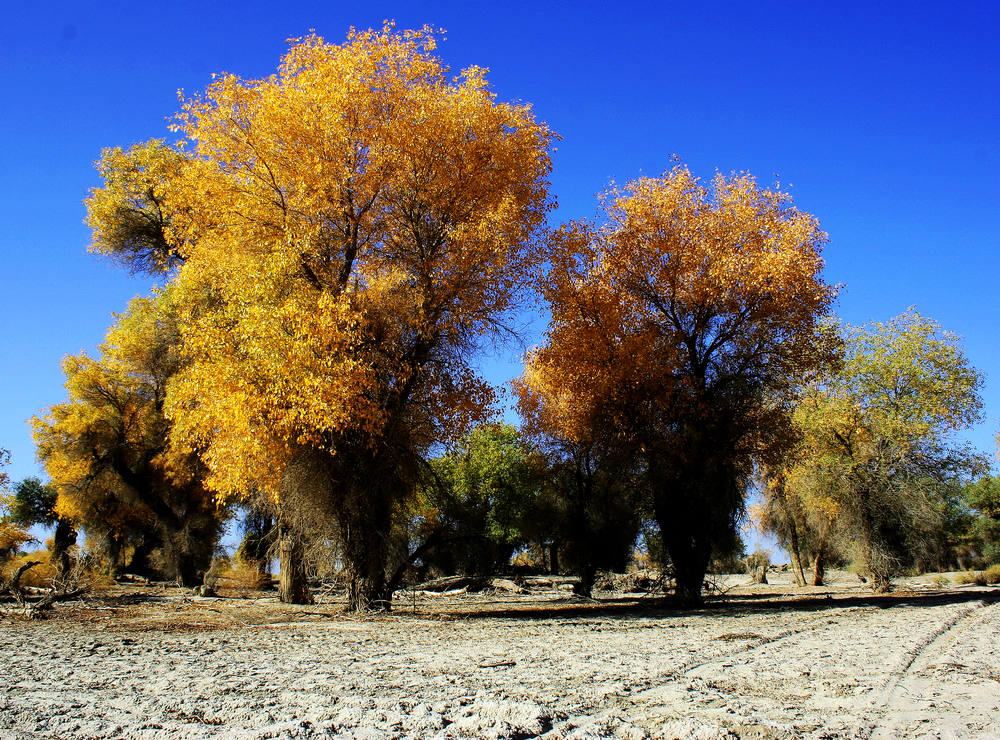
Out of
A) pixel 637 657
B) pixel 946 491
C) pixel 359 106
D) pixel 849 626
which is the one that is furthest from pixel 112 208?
pixel 946 491

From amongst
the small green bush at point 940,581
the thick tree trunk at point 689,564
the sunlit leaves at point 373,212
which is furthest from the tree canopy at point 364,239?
the small green bush at point 940,581

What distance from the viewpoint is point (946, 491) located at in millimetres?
23094

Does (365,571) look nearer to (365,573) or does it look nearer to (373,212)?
(365,573)

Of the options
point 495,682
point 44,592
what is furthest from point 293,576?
point 495,682

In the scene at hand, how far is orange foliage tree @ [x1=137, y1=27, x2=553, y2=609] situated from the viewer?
43.2 ft

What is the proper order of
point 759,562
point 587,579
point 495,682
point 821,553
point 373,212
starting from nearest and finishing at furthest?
point 495,682
point 373,212
point 587,579
point 821,553
point 759,562

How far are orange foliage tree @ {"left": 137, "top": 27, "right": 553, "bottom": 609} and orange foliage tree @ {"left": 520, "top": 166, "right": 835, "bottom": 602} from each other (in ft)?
9.22

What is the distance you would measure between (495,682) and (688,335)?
547 inches

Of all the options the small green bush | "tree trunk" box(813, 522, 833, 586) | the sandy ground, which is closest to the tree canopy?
the sandy ground

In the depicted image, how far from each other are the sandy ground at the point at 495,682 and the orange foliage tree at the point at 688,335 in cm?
665

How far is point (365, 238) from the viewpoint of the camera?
49.8ft

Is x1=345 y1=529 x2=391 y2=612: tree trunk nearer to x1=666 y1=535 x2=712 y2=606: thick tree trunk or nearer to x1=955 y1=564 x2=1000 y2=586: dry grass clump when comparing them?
x1=666 y1=535 x2=712 y2=606: thick tree trunk

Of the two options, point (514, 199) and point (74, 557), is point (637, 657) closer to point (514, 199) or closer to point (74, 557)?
point (514, 199)

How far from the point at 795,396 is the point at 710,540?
5056 millimetres
